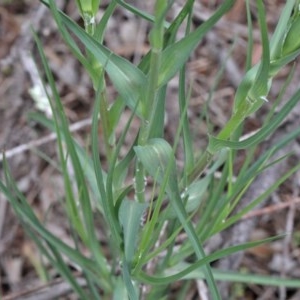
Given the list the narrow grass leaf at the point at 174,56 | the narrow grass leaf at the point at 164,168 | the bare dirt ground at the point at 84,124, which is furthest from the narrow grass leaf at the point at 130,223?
the bare dirt ground at the point at 84,124

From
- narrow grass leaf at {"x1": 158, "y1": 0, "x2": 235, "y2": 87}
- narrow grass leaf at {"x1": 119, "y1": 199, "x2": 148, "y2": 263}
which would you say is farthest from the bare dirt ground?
narrow grass leaf at {"x1": 158, "y1": 0, "x2": 235, "y2": 87}

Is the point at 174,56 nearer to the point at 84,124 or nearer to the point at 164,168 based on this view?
the point at 164,168

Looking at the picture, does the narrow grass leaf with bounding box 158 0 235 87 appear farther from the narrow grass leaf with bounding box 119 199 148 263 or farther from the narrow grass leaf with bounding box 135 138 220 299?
the narrow grass leaf with bounding box 119 199 148 263

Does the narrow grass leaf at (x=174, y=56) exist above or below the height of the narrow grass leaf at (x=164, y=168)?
above

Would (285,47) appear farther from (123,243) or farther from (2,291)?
(2,291)

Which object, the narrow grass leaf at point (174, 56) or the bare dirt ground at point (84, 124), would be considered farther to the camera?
the bare dirt ground at point (84, 124)

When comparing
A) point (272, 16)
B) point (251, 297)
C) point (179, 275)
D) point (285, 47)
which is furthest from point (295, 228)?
point (285, 47)

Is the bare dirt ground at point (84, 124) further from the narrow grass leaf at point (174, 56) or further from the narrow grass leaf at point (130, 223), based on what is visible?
the narrow grass leaf at point (174, 56)

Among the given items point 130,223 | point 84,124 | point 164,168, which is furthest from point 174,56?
point 84,124

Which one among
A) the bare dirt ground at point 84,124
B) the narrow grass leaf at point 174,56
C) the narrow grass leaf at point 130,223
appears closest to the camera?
the narrow grass leaf at point 174,56
